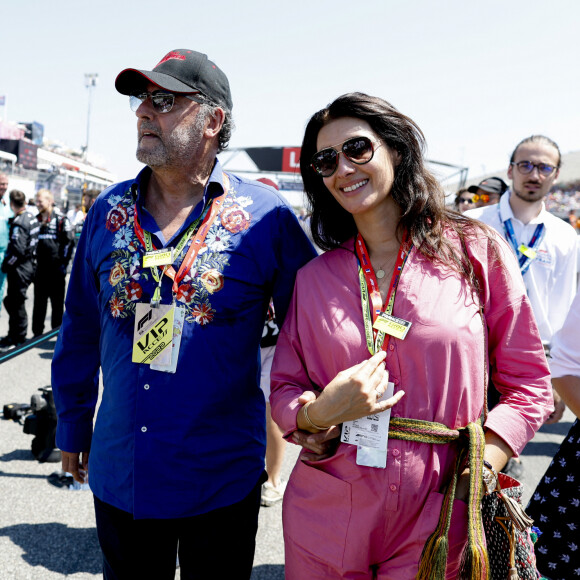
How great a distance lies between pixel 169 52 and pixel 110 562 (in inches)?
70.2

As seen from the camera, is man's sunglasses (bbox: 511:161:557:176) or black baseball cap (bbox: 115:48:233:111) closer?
black baseball cap (bbox: 115:48:233:111)

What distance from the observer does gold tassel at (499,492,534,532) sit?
4.44 ft

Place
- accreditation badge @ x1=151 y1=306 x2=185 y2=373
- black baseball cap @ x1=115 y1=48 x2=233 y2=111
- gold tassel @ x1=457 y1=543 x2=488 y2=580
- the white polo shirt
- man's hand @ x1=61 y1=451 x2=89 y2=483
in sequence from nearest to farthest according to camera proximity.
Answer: gold tassel @ x1=457 y1=543 x2=488 y2=580, accreditation badge @ x1=151 y1=306 x2=185 y2=373, black baseball cap @ x1=115 y1=48 x2=233 y2=111, man's hand @ x1=61 y1=451 x2=89 y2=483, the white polo shirt

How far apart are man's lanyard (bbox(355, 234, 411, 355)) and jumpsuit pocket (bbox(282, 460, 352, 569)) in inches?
15.2

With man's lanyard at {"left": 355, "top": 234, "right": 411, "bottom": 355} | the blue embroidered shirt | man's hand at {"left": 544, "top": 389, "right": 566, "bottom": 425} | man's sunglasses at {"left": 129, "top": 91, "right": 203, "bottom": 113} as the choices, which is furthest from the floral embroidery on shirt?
man's hand at {"left": 544, "top": 389, "right": 566, "bottom": 425}

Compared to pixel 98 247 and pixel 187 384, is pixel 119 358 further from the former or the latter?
pixel 98 247

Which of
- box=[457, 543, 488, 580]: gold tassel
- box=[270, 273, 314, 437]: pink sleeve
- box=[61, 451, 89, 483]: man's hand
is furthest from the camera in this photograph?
box=[61, 451, 89, 483]: man's hand

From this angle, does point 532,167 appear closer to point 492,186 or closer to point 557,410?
point 557,410

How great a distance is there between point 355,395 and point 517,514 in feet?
1.65

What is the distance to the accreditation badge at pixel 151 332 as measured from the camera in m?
1.71

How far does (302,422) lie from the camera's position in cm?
149

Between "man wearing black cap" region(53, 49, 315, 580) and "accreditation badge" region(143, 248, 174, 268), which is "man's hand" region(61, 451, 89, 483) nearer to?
"man wearing black cap" region(53, 49, 315, 580)

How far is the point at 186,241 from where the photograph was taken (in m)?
1.82

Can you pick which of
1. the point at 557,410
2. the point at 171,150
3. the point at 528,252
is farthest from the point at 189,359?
the point at 528,252
